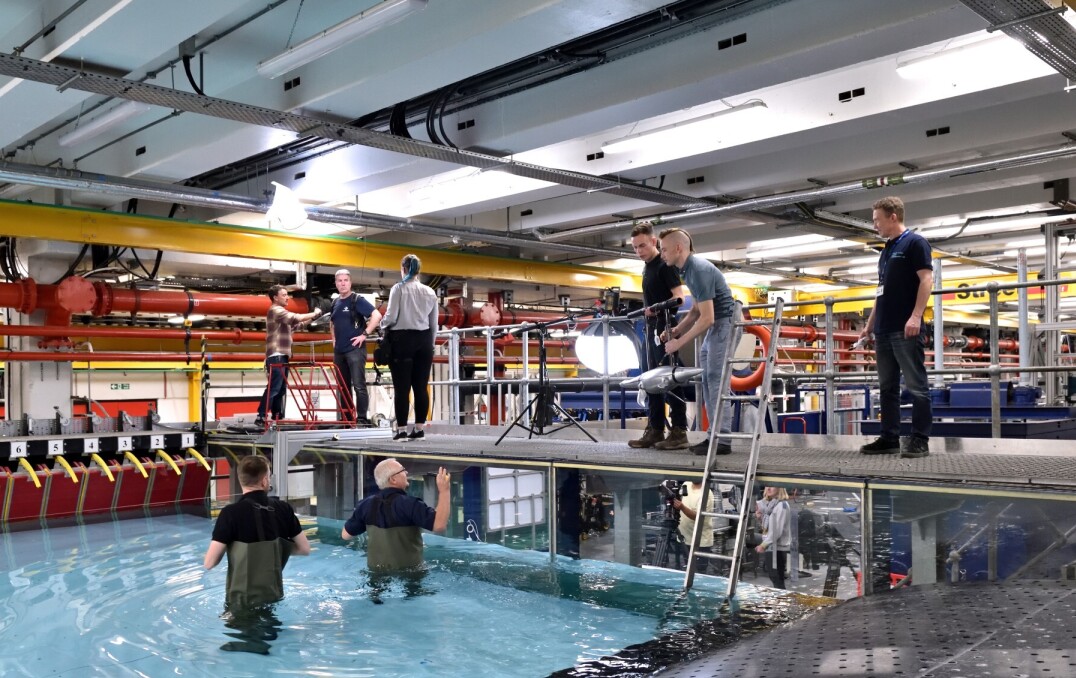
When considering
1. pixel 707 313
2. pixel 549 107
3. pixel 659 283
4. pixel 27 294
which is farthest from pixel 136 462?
pixel 707 313

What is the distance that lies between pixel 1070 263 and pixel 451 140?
14.4 metres

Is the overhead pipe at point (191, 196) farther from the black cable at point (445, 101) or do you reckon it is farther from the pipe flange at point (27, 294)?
the black cable at point (445, 101)

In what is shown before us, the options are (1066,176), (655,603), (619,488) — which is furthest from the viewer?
(1066,176)

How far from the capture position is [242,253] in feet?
38.6

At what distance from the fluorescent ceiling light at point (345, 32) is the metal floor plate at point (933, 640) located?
4.02 meters

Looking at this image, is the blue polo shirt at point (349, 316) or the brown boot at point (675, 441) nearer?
the brown boot at point (675, 441)

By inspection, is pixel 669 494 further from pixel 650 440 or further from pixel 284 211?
pixel 284 211

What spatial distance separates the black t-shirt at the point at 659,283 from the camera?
6.27m

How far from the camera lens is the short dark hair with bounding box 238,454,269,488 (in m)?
5.18

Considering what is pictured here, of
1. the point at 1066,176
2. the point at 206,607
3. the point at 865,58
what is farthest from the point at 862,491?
the point at 1066,176

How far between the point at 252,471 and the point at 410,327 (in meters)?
2.80

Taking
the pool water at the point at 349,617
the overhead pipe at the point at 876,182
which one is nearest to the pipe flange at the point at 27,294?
the pool water at the point at 349,617

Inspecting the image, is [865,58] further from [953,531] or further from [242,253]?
[242,253]

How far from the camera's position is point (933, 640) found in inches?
101
